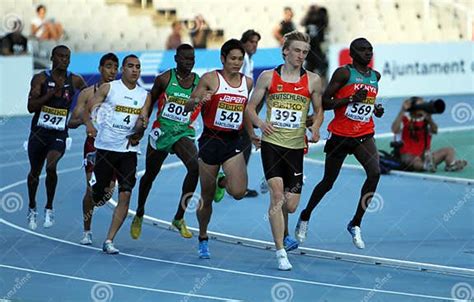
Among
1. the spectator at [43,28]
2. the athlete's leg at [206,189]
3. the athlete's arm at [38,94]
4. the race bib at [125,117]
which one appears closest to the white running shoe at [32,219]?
the athlete's arm at [38,94]

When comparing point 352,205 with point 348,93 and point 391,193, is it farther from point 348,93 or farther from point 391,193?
point 348,93

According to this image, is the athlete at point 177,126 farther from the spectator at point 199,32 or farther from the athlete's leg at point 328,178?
the spectator at point 199,32

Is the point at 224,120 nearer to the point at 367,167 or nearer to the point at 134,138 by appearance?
the point at 134,138

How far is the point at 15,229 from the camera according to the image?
577 inches

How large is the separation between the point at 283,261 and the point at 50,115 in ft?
13.5

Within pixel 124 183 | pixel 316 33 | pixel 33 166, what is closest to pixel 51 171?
pixel 33 166

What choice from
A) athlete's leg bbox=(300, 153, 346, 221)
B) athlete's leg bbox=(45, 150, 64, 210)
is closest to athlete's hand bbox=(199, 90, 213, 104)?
athlete's leg bbox=(300, 153, 346, 221)

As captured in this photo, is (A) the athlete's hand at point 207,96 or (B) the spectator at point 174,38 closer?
(A) the athlete's hand at point 207,96

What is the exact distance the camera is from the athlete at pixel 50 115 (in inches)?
564

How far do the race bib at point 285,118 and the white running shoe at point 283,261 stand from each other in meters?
1.25

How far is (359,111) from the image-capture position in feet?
42.1

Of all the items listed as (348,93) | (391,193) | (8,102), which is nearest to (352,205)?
(391,193)

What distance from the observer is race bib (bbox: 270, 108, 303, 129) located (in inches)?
473

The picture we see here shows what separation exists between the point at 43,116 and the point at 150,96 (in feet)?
6.70
